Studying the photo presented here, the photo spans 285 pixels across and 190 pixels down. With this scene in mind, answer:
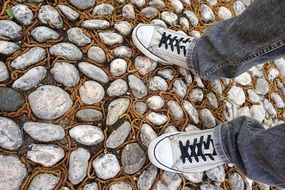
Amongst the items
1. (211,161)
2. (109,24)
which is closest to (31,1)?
(109,24)

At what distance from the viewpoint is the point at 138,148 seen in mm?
1215

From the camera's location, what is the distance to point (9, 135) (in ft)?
3.57

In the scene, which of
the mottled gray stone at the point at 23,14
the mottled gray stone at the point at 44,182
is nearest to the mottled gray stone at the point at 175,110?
the mottled gray stone at the point at 44,182

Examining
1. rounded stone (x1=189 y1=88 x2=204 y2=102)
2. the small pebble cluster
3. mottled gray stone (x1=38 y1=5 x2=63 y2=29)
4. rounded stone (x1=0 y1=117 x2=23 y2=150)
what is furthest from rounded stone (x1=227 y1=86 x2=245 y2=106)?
rounded stone (x1=0 y1=117 x2=23 y2=150)

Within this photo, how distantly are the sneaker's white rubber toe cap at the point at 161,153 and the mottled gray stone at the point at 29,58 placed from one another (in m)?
0.45

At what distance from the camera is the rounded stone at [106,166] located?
1147mm

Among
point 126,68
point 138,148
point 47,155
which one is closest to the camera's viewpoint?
point 47,155

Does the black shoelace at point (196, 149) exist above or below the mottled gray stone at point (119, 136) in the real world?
above

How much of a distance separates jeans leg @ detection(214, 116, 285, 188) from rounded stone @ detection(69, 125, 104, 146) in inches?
14.2

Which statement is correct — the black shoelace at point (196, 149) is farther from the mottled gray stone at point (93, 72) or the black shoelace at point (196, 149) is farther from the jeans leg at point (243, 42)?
the mottled gray stone at point (93, 72)

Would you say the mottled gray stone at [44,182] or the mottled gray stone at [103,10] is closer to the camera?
the mottled gray stone at [44,182]

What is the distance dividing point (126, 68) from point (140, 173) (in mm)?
361

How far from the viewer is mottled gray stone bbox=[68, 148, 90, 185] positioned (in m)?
1.12

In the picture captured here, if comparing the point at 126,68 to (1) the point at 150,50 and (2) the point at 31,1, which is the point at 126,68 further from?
(2) the point at 31,1
